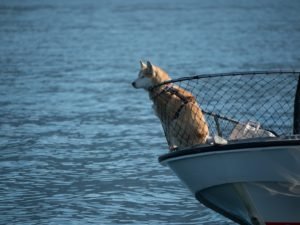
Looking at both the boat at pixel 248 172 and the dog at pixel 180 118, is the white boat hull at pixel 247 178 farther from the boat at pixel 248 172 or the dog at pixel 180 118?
the dog at pixel 180 118

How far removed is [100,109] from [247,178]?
12126mm

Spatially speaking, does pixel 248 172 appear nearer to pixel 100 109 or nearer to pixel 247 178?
pixel 247 178

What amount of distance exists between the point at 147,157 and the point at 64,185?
89.7 inches

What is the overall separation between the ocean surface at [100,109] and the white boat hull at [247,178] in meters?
2.05

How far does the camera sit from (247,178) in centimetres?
928

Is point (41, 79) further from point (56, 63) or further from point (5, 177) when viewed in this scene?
point (5, 177)

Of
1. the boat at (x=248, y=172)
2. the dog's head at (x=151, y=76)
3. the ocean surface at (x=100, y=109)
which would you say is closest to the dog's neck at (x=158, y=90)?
the dog's head at (x=151, y=76)

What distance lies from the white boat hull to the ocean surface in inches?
80.9

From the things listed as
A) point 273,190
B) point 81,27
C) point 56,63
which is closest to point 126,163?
point 273,190

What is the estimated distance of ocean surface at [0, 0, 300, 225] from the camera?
12.7 m

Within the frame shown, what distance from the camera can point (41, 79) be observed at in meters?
26.9

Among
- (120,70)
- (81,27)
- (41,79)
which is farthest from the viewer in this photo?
(81,27)

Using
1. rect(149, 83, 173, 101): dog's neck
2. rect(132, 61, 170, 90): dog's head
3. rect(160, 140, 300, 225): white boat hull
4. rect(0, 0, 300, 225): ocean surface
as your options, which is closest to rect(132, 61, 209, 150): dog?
rect(149, 83, 173, 101): dog's neck

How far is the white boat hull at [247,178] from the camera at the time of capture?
352 inches
